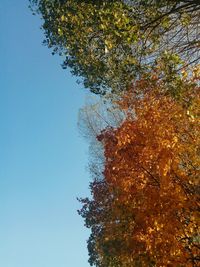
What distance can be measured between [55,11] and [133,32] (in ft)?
9.57

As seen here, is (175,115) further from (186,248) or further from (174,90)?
(186,248)

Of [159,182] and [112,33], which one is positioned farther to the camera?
[159,182]

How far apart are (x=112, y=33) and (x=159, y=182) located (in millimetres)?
6915

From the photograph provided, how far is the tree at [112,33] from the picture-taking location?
1230 cm

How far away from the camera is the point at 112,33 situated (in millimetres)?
12586

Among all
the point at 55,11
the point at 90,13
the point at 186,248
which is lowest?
the point at 186,248

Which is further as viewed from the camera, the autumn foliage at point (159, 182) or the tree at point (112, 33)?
the autumn foliage at point (159, 182)

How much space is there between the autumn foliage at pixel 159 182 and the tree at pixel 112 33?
2012 millimetres

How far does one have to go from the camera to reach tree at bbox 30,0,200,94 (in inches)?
484

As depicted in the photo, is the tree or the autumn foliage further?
the autumn foliage

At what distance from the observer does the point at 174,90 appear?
14.3 metres

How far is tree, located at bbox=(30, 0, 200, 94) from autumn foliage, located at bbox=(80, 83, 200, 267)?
2012 millimetres

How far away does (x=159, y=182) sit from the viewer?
17125 mm

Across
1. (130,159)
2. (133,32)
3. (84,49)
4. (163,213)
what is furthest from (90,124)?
(133,32)
